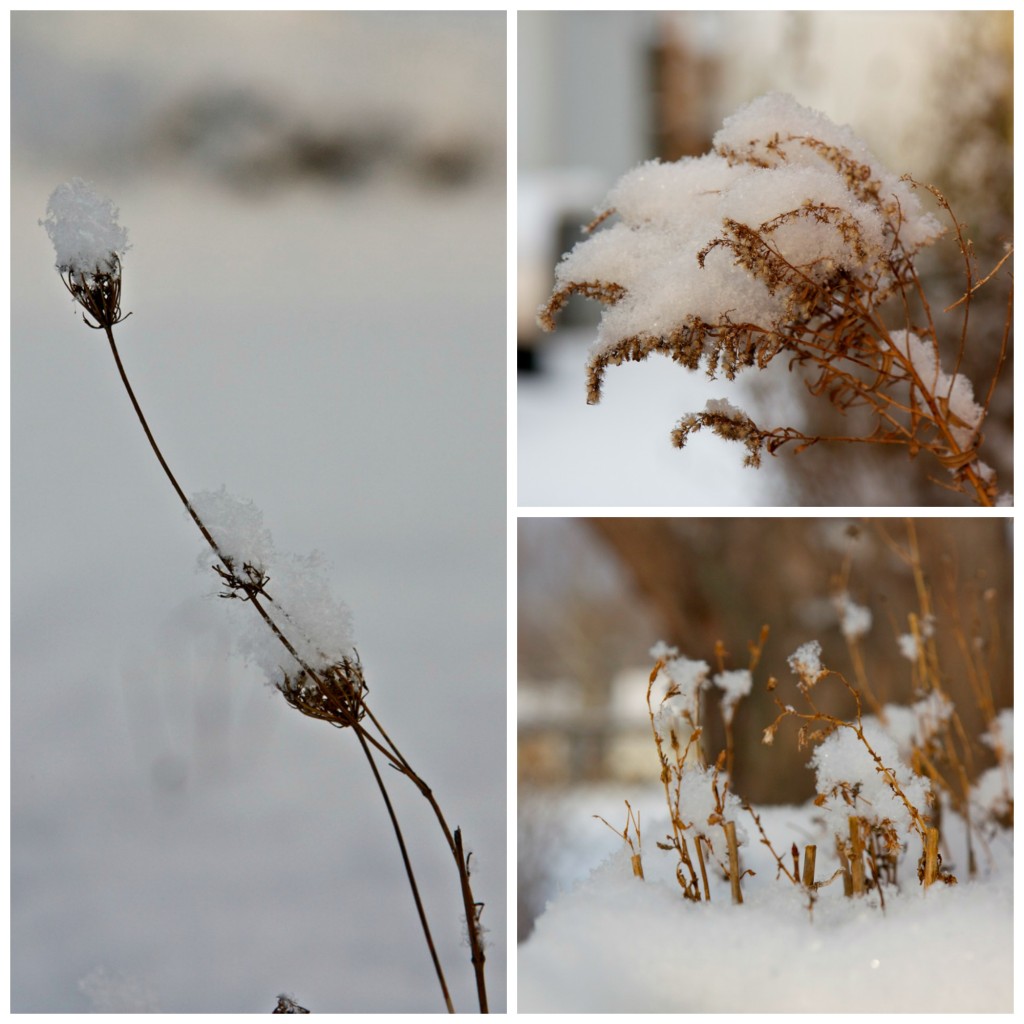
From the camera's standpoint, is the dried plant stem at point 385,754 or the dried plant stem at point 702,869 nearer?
the dried plant stem at point 385,754

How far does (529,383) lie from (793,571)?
75 cm

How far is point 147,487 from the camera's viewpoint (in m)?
1.48

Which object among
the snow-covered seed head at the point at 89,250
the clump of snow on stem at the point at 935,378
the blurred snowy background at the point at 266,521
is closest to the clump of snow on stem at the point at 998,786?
the clump of snow on stem at the point at 935,378

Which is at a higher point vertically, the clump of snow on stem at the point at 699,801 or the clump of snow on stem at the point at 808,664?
the clump of snow on stem at the point at 808,664

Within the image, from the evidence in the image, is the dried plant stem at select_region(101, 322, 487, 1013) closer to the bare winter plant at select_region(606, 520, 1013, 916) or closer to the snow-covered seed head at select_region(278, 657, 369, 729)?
the snow-covered seed head at select_region(278, 657, 369, 729)

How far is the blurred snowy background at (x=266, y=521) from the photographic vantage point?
56.3 inches

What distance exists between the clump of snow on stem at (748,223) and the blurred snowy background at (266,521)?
0.40 m

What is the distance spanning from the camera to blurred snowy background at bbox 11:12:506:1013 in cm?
143

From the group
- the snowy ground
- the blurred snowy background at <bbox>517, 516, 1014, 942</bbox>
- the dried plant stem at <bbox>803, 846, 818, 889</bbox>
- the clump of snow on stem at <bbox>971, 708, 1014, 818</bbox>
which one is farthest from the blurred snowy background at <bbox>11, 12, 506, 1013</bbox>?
the clump of snow on stem at <bbox>971, 708, 1014, 818</bbox>

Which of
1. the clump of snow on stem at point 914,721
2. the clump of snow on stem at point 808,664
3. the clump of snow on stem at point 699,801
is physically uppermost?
the clump of snow on stem at point 808,664

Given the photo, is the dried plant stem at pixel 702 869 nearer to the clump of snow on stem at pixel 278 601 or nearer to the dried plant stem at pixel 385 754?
the dried plant stem at pixel 385 754

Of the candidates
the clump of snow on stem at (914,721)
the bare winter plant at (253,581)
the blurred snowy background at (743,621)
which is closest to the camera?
the bare winter plant at (253,581)

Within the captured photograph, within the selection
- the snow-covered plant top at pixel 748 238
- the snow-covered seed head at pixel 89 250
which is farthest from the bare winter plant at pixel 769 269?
the snow-covered seed head at pixel 89 250

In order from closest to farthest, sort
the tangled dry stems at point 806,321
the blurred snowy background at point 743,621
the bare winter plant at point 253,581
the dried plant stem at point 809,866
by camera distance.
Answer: the tangled dry stems at point 806,321, the bare winter plant at point 253,581, the dried plant stem at point 809,866, the blurred snowy background at point 743,621
